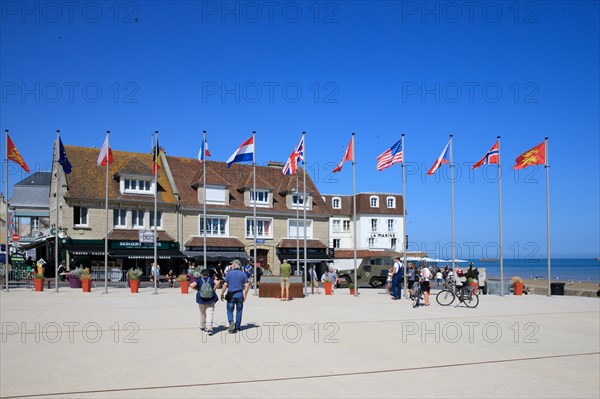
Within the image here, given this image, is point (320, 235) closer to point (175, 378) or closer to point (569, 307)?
point (569, 307)

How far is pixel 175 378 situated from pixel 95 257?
36.4 m

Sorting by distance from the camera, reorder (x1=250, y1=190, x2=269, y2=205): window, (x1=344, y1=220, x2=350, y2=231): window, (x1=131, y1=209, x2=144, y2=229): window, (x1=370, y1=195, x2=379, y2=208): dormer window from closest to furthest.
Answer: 1. (x1=131, y1=209, x2=144, y2=229): window
2. (x1=250, y1=190, x2=269, y2=205): window
3. (x1=344, y1=220, x2=350, y2=231): window
4. (x1=370, y1=195, x2=379, y2=208): dormer window

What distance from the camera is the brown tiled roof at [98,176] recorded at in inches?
1721

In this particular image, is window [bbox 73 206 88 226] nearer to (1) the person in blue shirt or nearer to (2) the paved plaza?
(2) the paved plaza

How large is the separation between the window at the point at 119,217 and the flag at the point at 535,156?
94.8 ft

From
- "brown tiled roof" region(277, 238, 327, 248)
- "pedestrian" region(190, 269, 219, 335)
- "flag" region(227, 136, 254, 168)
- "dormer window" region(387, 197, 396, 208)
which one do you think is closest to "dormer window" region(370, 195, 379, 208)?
"dormer window" region(387, 197, 396, 208)

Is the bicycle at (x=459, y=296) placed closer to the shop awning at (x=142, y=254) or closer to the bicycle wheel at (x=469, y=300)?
the bicycle wheel at (x=469, y=300)

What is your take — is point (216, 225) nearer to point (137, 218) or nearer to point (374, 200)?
point (137, 218)

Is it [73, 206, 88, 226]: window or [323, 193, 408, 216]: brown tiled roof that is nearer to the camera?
[73, 206, 88, 226]: window

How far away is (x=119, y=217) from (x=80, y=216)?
281 cm

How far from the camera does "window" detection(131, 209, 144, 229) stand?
4519 cm

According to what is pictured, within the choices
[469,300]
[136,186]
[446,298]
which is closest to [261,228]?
[136,186]

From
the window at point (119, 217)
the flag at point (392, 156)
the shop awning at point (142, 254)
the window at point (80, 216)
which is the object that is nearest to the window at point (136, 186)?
the window at point (119, 217)

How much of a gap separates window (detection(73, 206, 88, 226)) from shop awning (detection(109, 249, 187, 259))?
303cm
